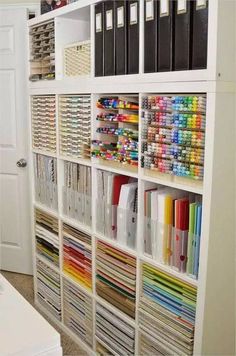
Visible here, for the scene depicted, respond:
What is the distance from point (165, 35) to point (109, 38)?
38 cm

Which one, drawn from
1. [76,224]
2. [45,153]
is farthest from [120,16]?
[76,224]

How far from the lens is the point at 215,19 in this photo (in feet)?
4.40

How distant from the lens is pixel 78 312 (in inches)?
93.9

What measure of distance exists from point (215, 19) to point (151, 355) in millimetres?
1467

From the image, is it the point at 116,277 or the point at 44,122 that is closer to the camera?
the point at 116,277

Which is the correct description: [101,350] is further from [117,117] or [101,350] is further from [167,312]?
[117,117]

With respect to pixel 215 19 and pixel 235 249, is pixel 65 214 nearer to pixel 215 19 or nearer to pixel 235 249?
pixel 235 249

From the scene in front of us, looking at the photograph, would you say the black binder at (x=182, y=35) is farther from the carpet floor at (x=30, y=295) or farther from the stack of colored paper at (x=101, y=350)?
the carpet floor at (x=30, y=295)

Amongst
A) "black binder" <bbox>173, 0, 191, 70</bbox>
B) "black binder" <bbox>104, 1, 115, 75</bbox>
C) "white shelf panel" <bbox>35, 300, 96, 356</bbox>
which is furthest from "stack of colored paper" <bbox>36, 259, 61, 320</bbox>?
"black binder" <bbox>173, 0, 191, 70</bbox>

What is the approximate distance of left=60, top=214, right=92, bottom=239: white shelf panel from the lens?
2.19 m

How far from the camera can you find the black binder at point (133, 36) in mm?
1701

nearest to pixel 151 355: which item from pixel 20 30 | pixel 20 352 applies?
pixel 20 352

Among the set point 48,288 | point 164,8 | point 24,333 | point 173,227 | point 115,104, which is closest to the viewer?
point 24,333

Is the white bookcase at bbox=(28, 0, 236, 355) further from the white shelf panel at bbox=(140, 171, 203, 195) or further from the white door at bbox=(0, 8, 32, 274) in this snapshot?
the white door at bbox=(0, 8, 32, 274)
